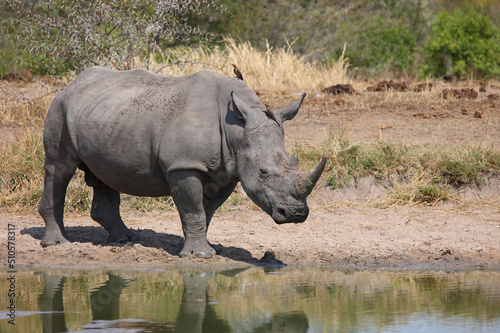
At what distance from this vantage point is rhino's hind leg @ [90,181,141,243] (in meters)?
7.35

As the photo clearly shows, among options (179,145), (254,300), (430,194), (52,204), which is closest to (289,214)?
(254,300)

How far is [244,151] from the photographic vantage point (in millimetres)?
6230

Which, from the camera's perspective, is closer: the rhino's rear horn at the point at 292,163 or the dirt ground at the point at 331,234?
the rhino's rear horn at the point at 292,163

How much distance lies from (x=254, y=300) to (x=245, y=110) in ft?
5.44

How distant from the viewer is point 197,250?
6715mm

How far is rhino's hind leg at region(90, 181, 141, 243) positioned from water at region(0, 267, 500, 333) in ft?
2.66

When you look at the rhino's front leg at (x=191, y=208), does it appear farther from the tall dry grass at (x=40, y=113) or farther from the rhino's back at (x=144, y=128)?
the tall dry grass at (x=40, y=113)

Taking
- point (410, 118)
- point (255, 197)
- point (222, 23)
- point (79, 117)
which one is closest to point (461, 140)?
point (410, 118)

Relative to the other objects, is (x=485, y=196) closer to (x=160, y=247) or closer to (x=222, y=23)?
(x=160, y=247)

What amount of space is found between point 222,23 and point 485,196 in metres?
13.6

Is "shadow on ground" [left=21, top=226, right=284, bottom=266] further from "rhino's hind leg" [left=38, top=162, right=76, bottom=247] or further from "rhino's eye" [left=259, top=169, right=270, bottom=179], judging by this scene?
"rhino's eye" [left=259, top=169, right=270, bottom=179]

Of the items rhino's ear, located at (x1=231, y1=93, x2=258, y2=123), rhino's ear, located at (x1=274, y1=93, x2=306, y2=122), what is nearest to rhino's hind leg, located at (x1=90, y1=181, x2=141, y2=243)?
rhino's ear, located at (x1=231, y1=93, x2=258, y2=123)

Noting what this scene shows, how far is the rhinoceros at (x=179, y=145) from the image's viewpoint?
6141mm

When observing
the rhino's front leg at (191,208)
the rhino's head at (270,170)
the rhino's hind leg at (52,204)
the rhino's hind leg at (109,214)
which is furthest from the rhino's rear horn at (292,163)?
the rhino's hind leg at (52,204)
